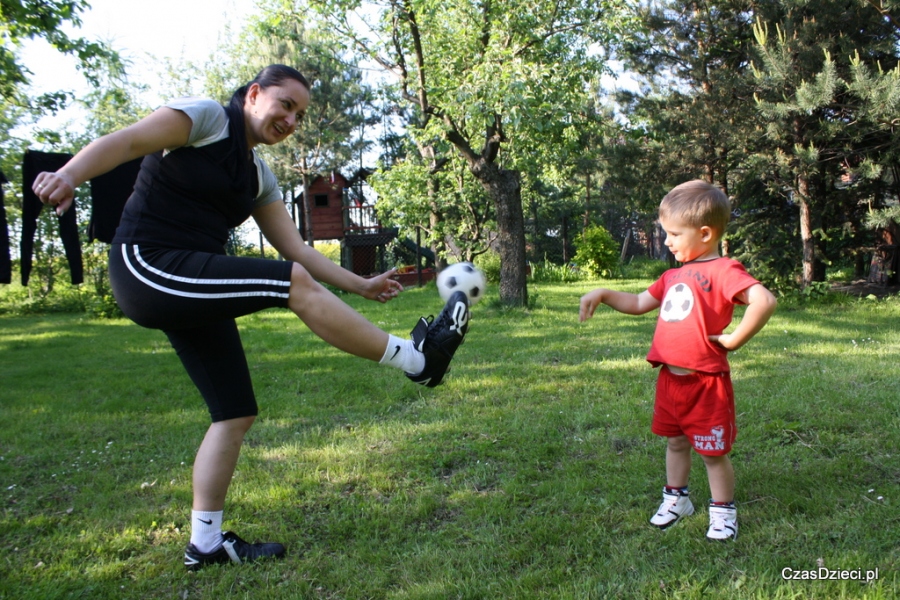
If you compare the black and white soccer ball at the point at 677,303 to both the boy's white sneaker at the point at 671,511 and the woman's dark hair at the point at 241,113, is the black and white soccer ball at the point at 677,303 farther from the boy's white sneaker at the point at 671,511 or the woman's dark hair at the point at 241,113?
the woman's dark hair at the point at 241,113

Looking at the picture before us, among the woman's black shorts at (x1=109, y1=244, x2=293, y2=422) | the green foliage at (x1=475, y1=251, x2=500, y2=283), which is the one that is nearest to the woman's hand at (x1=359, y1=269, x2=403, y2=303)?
the woman's black shorts at (x1=109, y1=244, x2=293, y2=422)

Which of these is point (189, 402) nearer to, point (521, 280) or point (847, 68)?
point (521, 280)

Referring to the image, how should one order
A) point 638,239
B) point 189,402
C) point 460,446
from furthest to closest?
point 638,239 < point 189,402 < point 460,446

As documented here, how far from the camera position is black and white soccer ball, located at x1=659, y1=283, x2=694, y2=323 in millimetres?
2574

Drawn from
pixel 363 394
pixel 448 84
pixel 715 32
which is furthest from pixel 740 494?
pixel 715 32

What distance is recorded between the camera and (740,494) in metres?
2.94

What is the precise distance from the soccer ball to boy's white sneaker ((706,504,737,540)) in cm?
156

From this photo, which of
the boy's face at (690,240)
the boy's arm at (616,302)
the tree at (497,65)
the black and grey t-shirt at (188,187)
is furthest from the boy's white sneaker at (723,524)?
the tree at (497,65)

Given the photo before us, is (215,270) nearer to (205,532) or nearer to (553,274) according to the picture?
(205,532)

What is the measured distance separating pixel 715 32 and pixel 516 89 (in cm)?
556

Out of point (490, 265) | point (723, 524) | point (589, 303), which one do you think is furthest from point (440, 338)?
point (490, 265)

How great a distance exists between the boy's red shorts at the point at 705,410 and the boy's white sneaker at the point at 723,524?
261mm

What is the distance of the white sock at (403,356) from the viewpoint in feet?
7.69

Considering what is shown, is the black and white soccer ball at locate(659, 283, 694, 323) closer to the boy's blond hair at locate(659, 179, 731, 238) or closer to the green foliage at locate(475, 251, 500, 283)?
the boy's blond hair at locate(659, 179, 731, 238)
